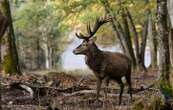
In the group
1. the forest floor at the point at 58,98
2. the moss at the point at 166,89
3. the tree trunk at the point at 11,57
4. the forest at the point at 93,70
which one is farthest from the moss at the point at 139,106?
the tree trunk at the point at 11,57

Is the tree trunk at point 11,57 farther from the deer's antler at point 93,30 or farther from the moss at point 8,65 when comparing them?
the deer's antler at point 93,30

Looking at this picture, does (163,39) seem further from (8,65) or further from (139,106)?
(8,65)

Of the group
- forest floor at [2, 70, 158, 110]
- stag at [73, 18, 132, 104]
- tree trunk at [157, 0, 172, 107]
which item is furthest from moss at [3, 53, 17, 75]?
tree trunk at [157, 0, 172, 107]

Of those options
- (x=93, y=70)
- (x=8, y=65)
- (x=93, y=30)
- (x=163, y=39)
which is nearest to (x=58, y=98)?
(x=93, y=70)

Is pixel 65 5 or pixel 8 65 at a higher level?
pixel 65 5

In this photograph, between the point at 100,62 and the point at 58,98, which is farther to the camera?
the point at 58,98

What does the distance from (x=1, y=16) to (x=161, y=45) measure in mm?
5671

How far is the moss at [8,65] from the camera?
24375 mm

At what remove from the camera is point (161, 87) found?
11.8 meters

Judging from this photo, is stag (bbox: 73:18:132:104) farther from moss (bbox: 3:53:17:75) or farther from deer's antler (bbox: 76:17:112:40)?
moss (bbox: 3:53:17:75)

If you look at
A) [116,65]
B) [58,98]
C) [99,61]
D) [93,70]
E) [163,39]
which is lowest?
[58,98]

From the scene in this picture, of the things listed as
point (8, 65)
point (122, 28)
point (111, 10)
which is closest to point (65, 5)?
point (111, 10)

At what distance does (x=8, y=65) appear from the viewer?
24.5m

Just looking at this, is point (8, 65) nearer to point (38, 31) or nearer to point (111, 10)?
point (111, 10)
